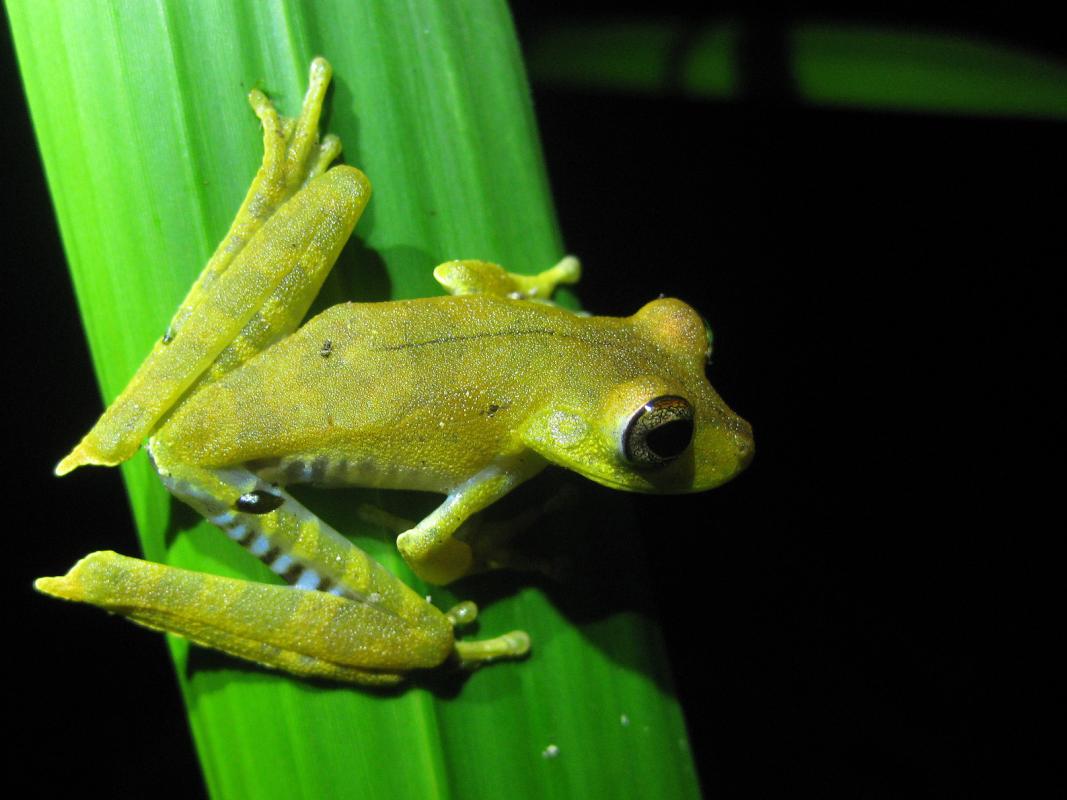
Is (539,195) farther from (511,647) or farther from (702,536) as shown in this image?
(702,536)

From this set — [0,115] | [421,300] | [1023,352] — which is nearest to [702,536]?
[1023,352]

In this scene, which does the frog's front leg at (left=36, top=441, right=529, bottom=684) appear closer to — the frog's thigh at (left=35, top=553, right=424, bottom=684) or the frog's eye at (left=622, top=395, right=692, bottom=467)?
the frog's thigh at (left=35, top=553, right=424, bottom=684)

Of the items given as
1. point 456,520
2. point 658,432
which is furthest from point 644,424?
point 456,520

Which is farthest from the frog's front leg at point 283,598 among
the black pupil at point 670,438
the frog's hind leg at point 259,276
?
the black pupil at point 670,438

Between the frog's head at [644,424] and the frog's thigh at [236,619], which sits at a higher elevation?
the frog's head at [644,424]

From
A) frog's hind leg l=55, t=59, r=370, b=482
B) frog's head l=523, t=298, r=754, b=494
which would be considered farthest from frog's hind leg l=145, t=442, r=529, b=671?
frog's head l=523, t=298, r=754, b=494

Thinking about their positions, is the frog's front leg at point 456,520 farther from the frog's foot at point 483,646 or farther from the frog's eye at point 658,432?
the frog's eye at point 658,432
